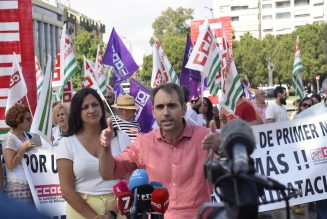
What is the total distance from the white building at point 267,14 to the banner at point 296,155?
4034 inches

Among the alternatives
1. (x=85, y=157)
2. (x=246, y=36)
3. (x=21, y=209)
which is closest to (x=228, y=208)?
(x=21, y=209)

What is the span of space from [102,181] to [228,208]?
9.03ft

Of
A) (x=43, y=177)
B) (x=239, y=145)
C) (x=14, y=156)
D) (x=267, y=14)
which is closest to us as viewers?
(x=239, y=145)

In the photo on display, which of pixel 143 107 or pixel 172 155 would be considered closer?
pixel 172 155

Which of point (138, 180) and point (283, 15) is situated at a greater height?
point (283, 15)

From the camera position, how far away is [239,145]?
5.47 ft

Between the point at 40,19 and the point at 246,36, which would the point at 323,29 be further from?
the point at 40,19

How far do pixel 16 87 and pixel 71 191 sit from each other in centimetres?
298

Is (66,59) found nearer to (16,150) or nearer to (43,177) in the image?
(43,177)

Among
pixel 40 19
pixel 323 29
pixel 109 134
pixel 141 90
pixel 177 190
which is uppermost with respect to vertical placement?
pixel 40 19

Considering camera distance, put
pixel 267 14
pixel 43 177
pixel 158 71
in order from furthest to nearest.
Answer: pixel 267 14, pixel 158 71, pixel 43 177

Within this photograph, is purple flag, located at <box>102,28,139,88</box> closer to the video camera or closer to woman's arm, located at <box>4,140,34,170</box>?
woman's arm, located at <box>4,140,34,170</box>

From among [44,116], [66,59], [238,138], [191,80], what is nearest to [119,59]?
[66,59]

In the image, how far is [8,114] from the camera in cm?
618
